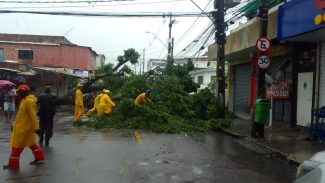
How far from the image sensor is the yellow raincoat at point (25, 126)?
10.1 meters

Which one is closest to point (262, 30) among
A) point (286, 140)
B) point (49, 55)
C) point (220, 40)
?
point (286, 140)

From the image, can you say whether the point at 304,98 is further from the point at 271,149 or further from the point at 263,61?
the point at 271,149

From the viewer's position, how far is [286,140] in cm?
Result: 1555

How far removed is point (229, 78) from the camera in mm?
30297

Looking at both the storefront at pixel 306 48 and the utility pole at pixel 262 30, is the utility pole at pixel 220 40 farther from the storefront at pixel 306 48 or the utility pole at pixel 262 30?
the utility pole at pixel 262 30

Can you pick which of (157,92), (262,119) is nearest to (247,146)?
(262,119)

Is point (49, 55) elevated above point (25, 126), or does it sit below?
above

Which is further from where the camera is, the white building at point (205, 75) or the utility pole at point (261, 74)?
the white building at point (205, 75)

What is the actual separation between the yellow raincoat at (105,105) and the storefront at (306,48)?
787 centimetres

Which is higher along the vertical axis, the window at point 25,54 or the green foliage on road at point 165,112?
the window at point 25,54

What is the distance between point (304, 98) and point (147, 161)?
384 inches

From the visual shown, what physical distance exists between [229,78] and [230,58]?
2011 mm

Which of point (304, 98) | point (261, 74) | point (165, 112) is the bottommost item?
point (165, 112)

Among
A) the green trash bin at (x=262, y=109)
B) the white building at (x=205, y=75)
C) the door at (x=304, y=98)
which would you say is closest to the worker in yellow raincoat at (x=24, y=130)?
the green trash bin at (x=262, y=109)
